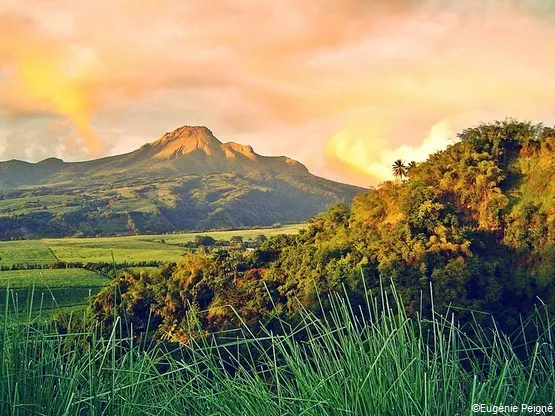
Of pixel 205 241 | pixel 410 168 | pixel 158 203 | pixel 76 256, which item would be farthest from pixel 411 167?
pixel 158 203

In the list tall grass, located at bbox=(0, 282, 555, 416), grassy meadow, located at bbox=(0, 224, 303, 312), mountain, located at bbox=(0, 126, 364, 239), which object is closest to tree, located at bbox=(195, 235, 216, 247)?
grassy meadow, located at bbox=(0, 224, 303, 312)

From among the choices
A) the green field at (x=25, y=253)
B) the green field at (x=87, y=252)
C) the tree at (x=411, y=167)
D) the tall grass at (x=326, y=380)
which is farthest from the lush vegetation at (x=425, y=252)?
the green field at (x=25, y=253)

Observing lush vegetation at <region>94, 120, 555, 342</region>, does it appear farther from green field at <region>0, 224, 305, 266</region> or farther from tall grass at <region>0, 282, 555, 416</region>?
green field at <region>0, 224, 305, 266</region>

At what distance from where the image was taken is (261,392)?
1.88m

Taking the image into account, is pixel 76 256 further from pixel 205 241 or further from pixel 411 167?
pixel 411 167

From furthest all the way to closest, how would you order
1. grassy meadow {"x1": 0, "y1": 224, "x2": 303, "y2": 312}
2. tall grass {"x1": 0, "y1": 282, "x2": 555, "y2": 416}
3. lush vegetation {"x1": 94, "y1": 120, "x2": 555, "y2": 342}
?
grassy meadow {"x1": 0, "y1": 224, "x2": 303, "y2": 312} < lush vegetation {"x1": 94, "y1": 120, "x2": 555, "y2": 342} < tall grass {"x1": 0, "y1": 282, "x2": 555, "y2": 416}

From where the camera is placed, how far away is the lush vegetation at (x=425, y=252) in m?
20.3

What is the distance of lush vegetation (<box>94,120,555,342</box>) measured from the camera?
66.7 ft

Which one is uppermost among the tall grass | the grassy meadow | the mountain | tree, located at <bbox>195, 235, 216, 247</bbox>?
the mountain

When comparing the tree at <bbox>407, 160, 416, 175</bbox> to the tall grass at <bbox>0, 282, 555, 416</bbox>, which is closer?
the tall grass at <bbox>0, 282, 555, 416</bbox>

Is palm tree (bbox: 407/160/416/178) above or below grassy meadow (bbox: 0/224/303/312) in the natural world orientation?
above

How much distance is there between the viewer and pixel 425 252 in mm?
20969

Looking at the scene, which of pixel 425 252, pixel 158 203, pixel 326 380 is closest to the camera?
pixel 326 380

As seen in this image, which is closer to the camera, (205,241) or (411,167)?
(411,167)
